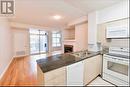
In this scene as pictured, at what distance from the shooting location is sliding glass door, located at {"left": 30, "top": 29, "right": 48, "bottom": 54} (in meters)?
7.91

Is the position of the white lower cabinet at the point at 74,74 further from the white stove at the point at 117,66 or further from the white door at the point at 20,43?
the white door at the point at 20,43

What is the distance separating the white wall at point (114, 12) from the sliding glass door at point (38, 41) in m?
6.26

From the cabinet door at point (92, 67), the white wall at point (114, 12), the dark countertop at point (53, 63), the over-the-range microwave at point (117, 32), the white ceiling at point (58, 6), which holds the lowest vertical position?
the cabinet door at point (92, 67)

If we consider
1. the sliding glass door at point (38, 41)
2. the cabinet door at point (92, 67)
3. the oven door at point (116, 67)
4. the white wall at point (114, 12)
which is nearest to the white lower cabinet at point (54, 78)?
the cabinet door at point (92, 67)

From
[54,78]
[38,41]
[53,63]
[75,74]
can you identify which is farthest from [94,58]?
[38,41]

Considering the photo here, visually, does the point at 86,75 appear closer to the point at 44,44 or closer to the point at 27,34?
the point at 27,34

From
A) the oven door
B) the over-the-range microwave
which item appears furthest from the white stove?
the over-the-range microwave

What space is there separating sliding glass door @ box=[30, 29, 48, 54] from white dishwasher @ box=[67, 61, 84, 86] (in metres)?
6.68

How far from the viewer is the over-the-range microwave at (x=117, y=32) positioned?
2.39m

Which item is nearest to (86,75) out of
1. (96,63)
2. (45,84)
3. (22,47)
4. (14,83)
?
(96,63)

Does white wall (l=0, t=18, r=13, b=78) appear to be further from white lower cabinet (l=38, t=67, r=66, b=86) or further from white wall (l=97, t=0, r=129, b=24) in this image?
white wall (l=97, t=0, r=129, b=24)

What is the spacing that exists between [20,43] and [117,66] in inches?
259

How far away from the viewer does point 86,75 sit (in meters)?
2.39

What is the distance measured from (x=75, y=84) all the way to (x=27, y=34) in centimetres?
618
